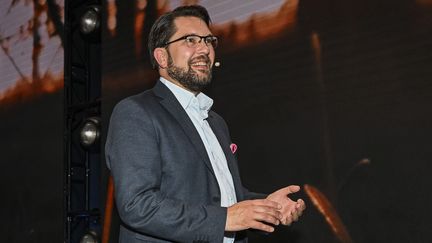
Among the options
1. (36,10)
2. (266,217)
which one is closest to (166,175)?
(266,217)

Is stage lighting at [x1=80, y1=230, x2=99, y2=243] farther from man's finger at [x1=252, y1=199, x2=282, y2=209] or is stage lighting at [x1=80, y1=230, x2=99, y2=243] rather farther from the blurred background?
man's finger at [x1=252, y1=199, x2=282, y2=209]

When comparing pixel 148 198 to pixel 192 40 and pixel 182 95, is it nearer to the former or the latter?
pixel 182 95

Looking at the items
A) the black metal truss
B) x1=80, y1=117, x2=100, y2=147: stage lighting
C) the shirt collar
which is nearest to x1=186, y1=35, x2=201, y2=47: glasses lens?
the shirt collar

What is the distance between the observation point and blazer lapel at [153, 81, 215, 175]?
5.30 ft

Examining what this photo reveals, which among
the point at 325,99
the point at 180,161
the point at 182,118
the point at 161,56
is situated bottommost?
the point at 180,161

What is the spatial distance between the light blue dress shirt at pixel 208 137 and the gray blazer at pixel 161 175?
0.14 feet

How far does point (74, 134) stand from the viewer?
15.3 feet

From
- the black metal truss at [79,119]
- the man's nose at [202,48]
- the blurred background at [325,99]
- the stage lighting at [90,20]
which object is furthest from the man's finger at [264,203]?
the stage lighting at [90,20]

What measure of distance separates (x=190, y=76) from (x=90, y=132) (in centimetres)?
271

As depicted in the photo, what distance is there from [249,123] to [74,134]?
6.31 ft

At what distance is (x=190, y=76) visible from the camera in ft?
5.72

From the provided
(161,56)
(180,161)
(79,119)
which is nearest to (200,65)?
(161,56)

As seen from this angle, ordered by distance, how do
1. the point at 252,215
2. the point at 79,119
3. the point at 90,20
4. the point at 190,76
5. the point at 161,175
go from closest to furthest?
the point at 252,215
the point at 161,175
the point at 190,76
the point at 90,20
the point at 79,119

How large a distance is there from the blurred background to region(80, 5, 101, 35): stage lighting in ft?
0.90
